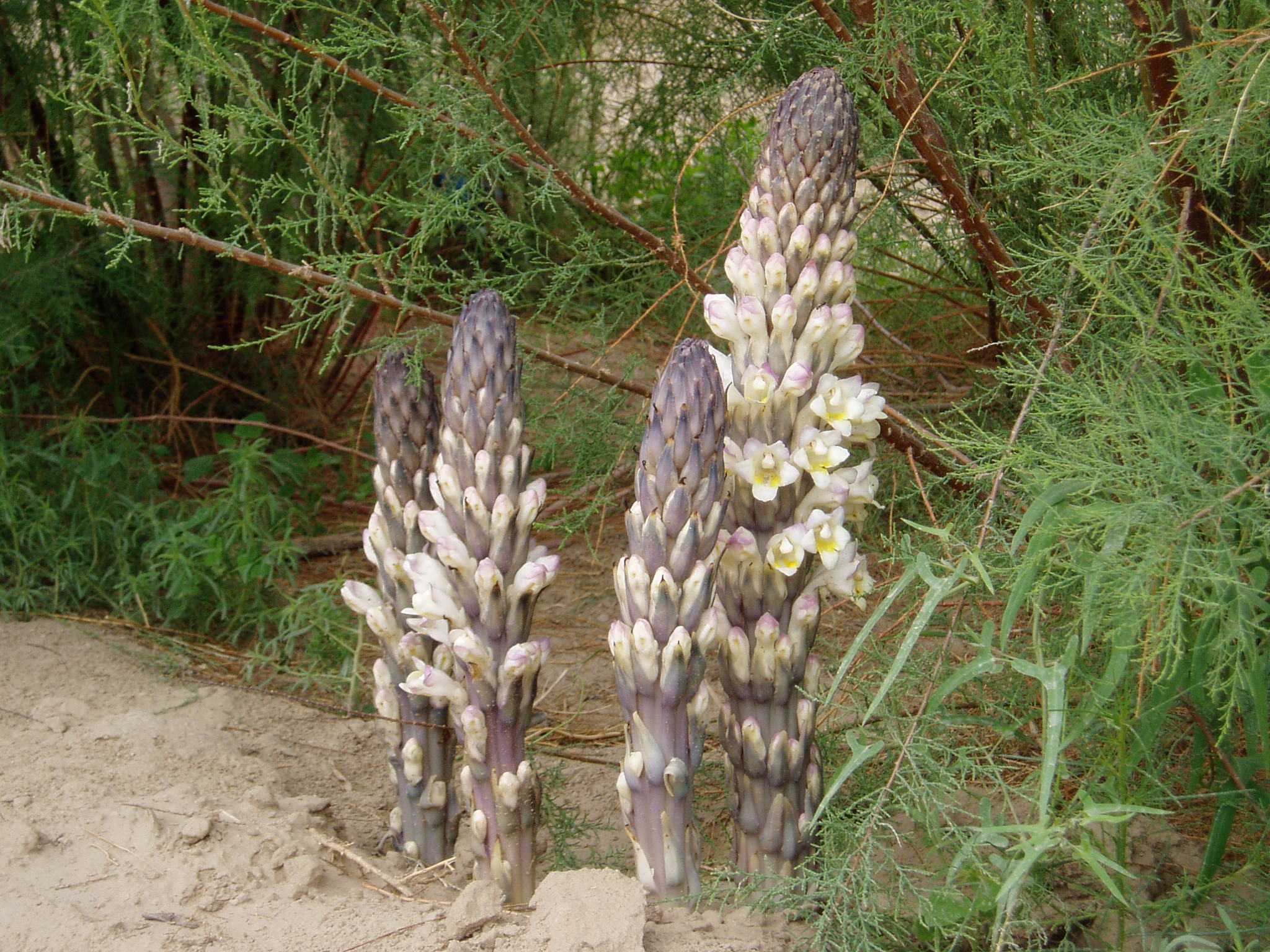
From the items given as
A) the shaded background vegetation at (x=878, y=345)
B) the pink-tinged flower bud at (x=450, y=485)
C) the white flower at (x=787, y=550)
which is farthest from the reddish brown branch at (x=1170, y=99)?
the pink-tinged flower bud at (x=450, y=485)

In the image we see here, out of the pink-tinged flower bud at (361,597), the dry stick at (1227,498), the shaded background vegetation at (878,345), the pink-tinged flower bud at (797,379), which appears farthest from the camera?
the pink-tinged flower bud at (361,597)

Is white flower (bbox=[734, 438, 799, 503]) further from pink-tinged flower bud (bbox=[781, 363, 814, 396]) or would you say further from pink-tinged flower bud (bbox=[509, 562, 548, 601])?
pink-tinged flower bud (bbox=[509, 562, 548, 601])

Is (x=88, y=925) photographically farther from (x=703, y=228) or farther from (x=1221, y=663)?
(x=703, y=228)

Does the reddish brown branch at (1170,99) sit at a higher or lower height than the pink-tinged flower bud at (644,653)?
higher

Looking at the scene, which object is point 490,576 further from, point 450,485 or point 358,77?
point 358,77

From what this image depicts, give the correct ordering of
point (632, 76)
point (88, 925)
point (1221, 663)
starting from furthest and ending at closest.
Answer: point (632, 76)
point (88, 925)
point (1221, 663)

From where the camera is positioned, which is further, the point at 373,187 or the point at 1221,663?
the point at 373,187

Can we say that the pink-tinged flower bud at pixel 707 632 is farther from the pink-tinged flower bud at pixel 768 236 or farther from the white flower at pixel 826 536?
the pink-tinged flower bud at pixel 768 236

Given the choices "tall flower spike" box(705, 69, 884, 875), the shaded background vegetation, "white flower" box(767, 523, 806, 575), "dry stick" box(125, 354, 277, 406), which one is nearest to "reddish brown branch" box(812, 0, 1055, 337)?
the shaded background vegetation

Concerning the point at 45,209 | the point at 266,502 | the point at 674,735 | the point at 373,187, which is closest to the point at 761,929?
the point at 674,735
